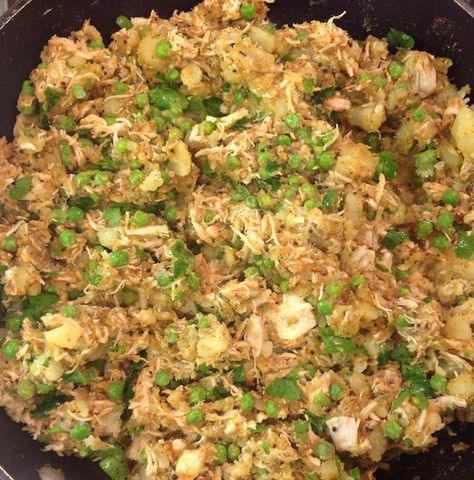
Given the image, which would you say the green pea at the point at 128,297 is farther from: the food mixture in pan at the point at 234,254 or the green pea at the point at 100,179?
the green pea at the point at 100,179

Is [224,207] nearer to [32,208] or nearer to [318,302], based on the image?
[318,302]

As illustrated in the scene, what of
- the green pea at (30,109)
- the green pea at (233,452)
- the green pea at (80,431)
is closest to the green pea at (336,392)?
the green pea at (233,452)

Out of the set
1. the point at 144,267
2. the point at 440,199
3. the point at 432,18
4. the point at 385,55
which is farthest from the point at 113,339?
the point at 432,18

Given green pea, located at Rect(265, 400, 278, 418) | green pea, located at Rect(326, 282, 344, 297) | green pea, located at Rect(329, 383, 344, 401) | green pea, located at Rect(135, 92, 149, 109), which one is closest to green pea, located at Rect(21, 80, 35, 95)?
green pea, located at Rect(135, 92, 149, 109)

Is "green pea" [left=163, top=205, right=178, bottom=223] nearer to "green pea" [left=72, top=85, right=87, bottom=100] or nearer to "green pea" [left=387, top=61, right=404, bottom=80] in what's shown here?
"green pea" [left=72, top=85, right=87, bottom=100]

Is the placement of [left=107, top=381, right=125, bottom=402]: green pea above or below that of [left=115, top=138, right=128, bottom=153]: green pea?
below

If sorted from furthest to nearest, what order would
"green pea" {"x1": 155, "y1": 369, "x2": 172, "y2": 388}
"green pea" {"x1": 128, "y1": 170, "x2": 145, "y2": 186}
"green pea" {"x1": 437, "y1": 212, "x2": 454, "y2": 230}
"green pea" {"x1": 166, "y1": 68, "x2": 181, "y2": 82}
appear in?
"green pea" {"x1": 166, "y1": 68, "x2": 181, "y2": 82} < "green pea" {"x1": 437, "y1": 212, "x2": 454, "y2": 230} < "green pea" {"x1": 128, "y1": 170, "x2": 145, "y2": 186} < "green pea" {"x1": 155, "y1": 369, "x2": 172, "y2": 388}
